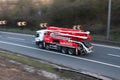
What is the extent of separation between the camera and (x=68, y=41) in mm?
22594

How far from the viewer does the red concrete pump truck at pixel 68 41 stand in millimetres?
22062

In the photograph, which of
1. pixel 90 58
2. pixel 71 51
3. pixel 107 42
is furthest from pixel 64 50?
pixel 107 42

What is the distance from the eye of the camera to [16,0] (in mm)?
51781

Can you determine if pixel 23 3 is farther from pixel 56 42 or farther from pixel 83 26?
pixel 56 42

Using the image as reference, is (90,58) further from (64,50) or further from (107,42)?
(107,42)

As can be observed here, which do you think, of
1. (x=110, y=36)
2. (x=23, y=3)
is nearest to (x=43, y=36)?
(x=110, y=36)

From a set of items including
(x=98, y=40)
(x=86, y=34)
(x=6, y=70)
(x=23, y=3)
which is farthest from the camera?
(x=23, y=3)

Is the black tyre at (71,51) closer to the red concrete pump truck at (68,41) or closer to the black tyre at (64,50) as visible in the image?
the red concrete pump truck at (68,41)

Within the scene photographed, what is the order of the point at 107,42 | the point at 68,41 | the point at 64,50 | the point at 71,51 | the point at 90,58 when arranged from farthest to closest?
the point at 107,42 < the point at 64,50 < the point at 68,41 < the point at 71,51 < the point at 90,58

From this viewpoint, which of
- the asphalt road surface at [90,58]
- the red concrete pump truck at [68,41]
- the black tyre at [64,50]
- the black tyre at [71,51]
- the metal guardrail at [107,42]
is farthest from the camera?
the metal guardrail at [107,42]

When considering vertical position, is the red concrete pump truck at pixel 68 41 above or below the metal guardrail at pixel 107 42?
above

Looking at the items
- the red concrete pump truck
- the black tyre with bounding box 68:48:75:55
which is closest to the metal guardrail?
the red concrete pump truck

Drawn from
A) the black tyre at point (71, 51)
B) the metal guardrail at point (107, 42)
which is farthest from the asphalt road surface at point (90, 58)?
the metal guardrail at point (107, 42)

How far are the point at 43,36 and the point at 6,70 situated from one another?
37.9 feet
